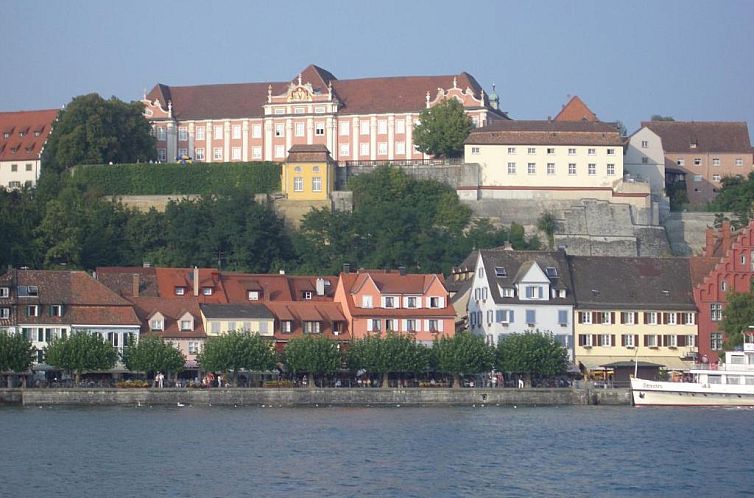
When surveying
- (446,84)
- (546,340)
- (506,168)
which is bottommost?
(546,340)

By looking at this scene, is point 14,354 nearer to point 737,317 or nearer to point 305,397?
point 305,397

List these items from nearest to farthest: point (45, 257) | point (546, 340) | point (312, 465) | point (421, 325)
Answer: point (312, 465) → point (546, 340) → point (421, 325) → point (45, 257)

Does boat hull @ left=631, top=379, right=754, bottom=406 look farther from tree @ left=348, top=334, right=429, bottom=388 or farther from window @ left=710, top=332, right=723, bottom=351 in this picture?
tree @ left=348, top=334, right=429, bottom=388

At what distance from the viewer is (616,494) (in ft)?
184

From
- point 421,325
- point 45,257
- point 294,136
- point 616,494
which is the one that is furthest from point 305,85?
point 616,494

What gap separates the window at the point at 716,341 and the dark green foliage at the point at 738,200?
24.2 meters

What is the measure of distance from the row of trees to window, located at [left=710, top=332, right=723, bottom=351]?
10.5 m

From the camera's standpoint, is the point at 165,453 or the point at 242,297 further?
the point at 242,297

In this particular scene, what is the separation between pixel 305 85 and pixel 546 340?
2001 inches

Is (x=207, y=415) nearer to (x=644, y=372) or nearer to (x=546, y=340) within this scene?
(x=546, y=340)

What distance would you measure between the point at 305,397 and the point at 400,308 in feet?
43.3

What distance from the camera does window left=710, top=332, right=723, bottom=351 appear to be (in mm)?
92250

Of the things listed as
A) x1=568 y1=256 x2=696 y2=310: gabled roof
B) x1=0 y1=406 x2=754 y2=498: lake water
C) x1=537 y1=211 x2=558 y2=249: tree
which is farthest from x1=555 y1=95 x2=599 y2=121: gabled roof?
x1=0 y1=406 x2=754 y2=498: lake water

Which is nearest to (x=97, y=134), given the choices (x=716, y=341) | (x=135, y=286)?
(x=135, y=286)
